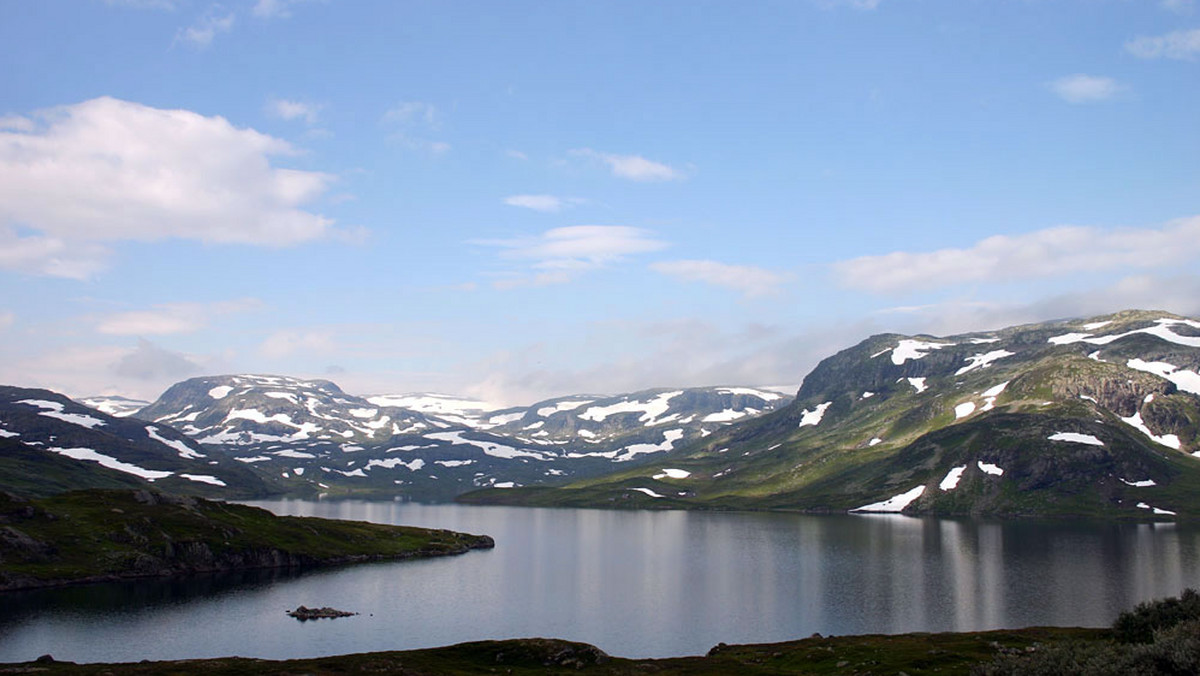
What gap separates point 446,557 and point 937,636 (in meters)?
122

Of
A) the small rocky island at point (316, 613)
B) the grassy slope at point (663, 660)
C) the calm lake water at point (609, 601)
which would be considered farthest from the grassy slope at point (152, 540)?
the grassy slope at point (663, 660)

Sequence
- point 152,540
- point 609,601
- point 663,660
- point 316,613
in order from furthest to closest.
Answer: point 152,540 < point 609,601 < point 316,613 < point 663,660

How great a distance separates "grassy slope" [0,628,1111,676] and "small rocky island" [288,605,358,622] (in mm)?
33336

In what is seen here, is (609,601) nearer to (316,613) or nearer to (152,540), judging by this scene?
(316,613)

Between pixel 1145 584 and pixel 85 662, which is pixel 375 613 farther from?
pixel 1145 584

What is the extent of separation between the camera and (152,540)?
5837 inches

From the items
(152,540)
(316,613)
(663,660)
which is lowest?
(316,613)

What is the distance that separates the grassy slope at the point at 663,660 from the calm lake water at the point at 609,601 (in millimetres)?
12741

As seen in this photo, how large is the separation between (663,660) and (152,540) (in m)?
113

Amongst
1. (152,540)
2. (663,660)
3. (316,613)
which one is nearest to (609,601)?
(316,613)

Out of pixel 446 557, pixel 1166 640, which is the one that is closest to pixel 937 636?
pixel 1166 640

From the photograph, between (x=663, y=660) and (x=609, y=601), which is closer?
(x=663, y=660)

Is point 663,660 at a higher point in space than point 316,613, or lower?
higher

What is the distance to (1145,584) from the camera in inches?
5089
